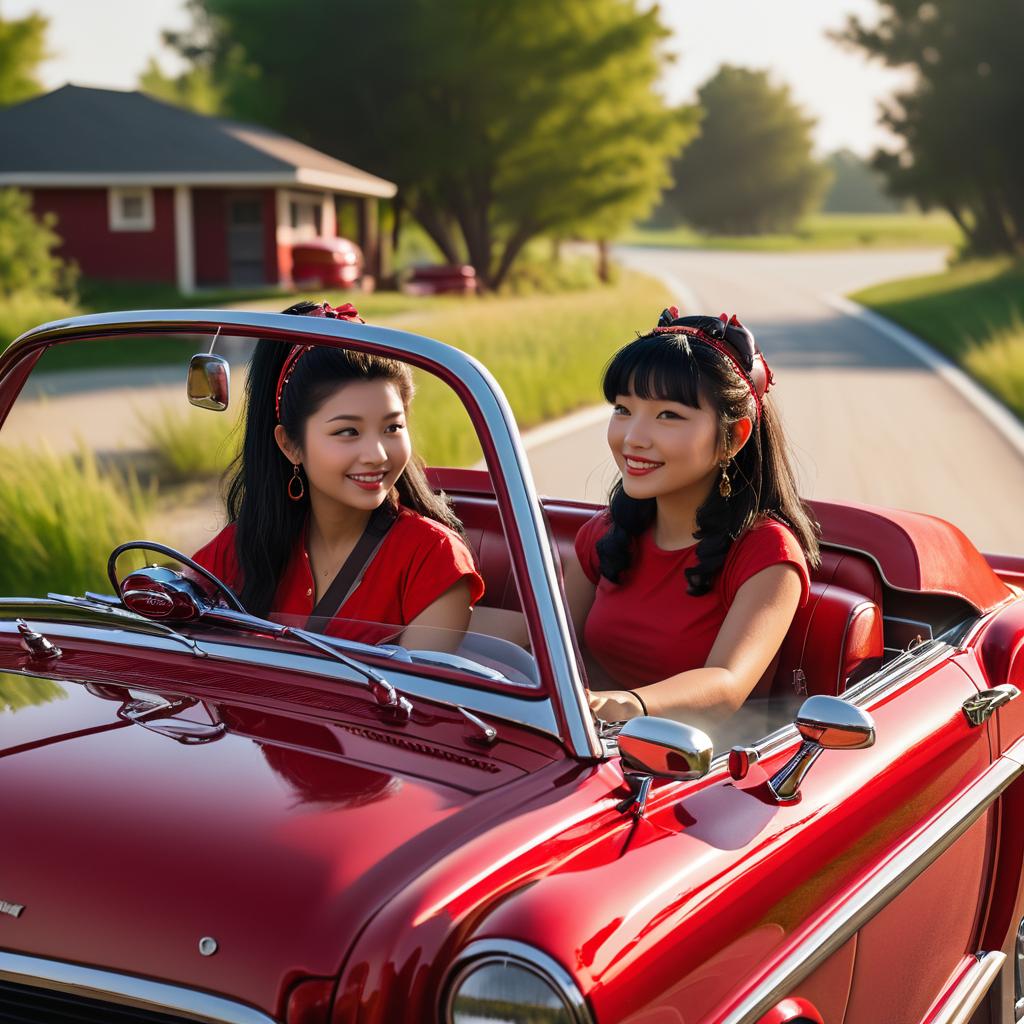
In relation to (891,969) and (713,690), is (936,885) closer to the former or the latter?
(891,969)

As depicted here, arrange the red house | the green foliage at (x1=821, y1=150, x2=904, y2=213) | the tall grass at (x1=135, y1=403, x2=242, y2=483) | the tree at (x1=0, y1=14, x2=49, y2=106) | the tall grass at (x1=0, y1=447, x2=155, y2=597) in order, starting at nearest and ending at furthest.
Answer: the tall grass at (x1=0, y1=447, x2=155, y2=597), the tall grass at (x1=135, y1=403, x2=242, y2=483), the red house, the tree at (x1=0, y1=14, x2=49, y2=106), the green foliage at (x1=821, y1=150, x2=904, y2=213)

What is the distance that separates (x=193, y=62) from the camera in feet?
191

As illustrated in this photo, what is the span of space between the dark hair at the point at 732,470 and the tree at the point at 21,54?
218 ft

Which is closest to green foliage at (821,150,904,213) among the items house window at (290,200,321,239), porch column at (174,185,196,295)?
house window at (290,200,321,239)

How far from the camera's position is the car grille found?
188 cm

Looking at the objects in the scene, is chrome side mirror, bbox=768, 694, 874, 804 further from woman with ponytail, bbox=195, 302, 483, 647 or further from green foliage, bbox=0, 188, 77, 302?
green foliage, bbox=0, 188, 77, 302

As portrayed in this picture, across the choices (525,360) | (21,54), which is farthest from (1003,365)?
(21,54)

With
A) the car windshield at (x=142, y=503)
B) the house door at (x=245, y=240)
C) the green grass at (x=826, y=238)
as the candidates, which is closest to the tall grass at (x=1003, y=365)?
the car windshield at (x=142, y=503)

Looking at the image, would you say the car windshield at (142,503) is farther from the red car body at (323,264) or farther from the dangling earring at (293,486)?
the red car body at (323,264)

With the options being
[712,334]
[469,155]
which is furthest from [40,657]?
[469,155]

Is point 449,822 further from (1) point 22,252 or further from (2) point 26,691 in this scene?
(1) point 22,252

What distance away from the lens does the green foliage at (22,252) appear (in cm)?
2866

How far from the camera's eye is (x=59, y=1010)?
1.92 m

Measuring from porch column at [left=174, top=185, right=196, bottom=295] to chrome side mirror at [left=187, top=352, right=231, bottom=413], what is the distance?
1373 inches
